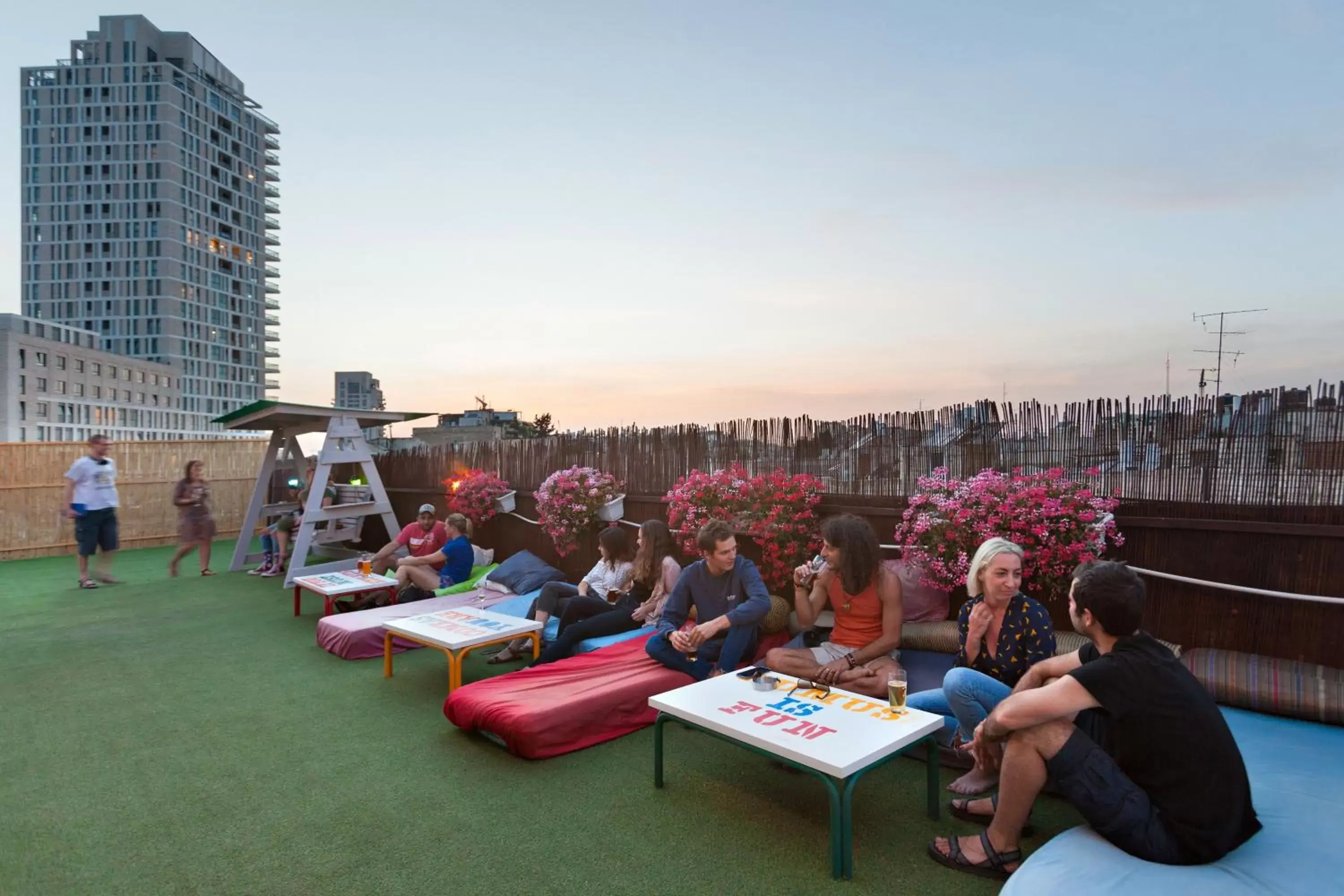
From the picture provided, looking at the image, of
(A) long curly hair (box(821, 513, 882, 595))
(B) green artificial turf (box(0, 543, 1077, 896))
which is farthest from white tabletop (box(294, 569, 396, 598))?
(A) long curly hair (box(821, 513, 882, 595))

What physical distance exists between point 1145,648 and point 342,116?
1453 cm

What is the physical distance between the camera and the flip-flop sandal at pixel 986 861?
2709 millimetres

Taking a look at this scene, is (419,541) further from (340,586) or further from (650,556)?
(650,556)

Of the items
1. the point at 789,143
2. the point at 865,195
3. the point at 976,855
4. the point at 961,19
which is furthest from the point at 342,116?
the point at 976,855

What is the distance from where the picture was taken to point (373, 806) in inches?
131

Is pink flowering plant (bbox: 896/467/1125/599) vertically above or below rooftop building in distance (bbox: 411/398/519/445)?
A: below

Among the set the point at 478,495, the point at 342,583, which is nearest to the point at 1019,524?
the point at 342,583

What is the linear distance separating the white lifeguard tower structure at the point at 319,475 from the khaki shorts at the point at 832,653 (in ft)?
22.5

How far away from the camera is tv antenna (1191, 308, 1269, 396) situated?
21.8 ft

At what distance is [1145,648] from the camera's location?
2355 millimetres

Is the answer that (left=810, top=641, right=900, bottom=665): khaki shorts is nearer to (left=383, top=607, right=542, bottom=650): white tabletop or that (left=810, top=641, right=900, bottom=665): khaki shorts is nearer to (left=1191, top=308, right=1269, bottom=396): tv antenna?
(left=383, top=607, right=542, bottom=650): white tabletop

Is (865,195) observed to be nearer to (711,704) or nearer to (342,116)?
(711,704)

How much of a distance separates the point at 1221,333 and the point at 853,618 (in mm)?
5257

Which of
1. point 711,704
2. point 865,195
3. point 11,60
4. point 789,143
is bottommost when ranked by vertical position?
point 711,704
